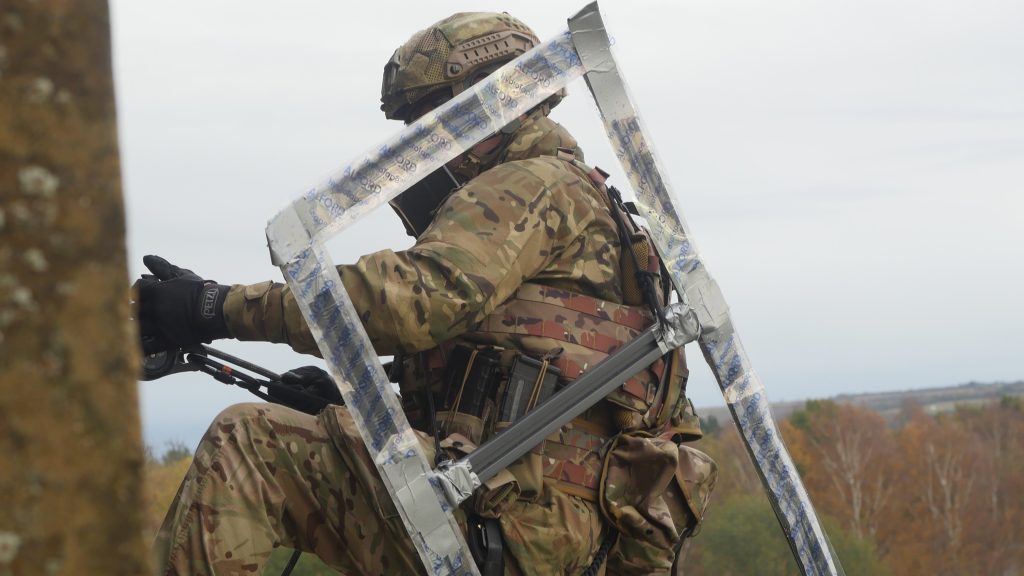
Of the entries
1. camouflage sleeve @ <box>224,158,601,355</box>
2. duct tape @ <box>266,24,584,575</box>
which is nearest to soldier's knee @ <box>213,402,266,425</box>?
camouflage sleeve @ <box>224,158,601,355</box>

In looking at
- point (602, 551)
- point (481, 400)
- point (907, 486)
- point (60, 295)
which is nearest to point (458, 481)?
point (481, 400)

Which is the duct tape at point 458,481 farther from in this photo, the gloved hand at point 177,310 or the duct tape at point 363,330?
the gloved hand at point 177,310

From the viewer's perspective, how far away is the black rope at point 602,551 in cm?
430

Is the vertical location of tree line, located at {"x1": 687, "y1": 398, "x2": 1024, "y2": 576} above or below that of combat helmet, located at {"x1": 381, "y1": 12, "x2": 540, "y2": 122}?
below

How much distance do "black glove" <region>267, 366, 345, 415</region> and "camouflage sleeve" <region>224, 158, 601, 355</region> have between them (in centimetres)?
60

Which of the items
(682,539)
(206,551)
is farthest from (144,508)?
(682,539)

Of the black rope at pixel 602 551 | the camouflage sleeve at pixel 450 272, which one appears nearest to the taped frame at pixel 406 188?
the camouflage sleeve at pixel 450 272

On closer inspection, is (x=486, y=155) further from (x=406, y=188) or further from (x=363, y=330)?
(x=363, y=330)

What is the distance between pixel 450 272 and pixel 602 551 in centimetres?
109

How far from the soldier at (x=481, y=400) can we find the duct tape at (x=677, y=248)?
0.55 ft

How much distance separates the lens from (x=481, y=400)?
4148 mm

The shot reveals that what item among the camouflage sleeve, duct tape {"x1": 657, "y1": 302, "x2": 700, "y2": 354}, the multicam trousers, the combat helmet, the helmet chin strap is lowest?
the multicam trousers

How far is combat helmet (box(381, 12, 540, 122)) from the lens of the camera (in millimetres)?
4699

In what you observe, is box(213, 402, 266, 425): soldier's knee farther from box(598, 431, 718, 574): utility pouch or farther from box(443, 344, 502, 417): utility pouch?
box(598, 431, 718, 574): utility pouch
